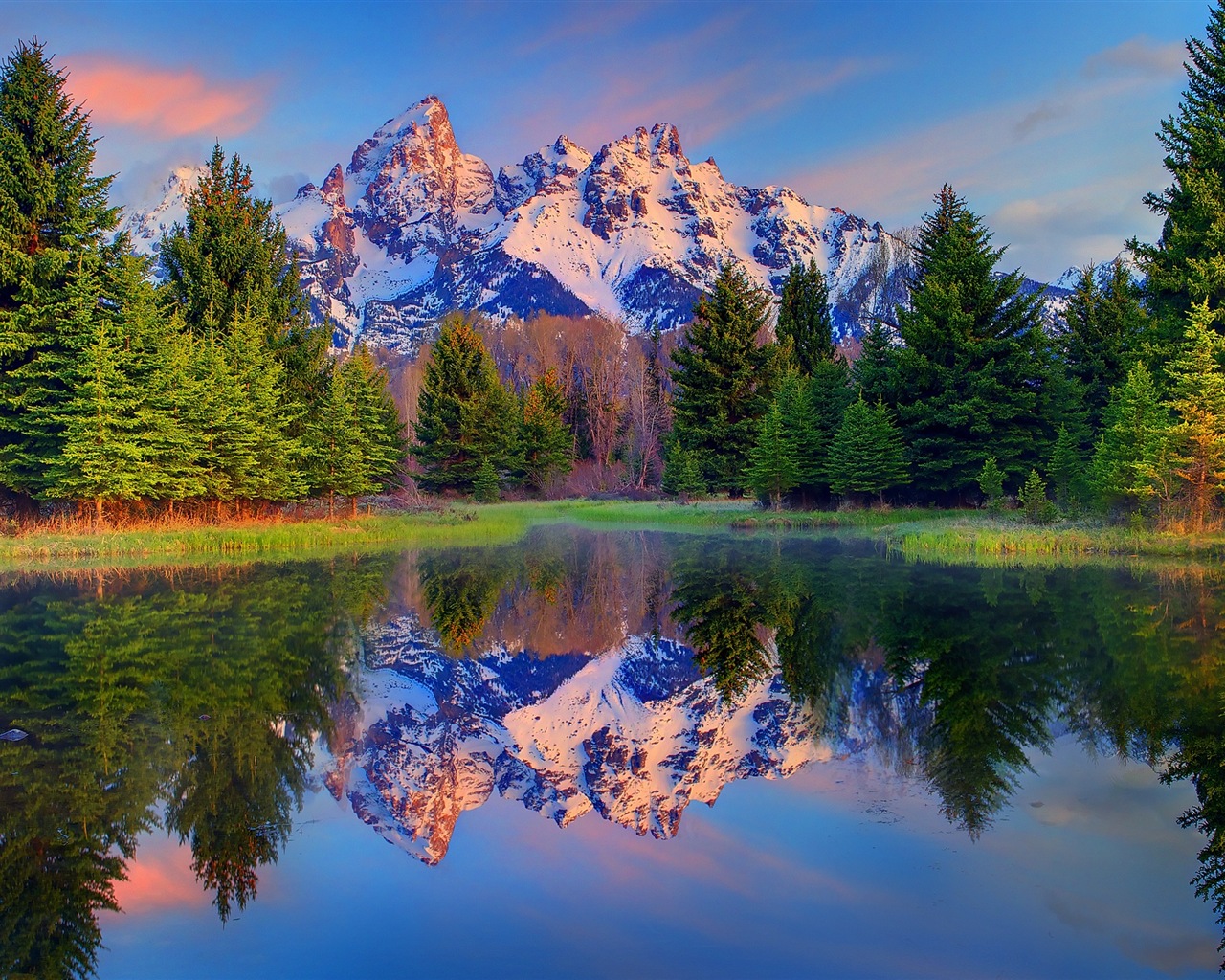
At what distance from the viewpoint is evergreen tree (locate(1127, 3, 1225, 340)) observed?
23656 millimetres

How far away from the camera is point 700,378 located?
155 feet

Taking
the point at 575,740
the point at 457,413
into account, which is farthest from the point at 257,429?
the point at 575,740

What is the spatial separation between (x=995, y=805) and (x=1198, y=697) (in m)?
3.65

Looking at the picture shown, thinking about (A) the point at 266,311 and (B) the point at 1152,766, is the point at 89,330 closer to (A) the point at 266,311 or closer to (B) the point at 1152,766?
(A) the point at 266,311

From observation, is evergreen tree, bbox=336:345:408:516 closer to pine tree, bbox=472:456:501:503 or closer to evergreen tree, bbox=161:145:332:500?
evergreen tree, bbox=161:145:332:500

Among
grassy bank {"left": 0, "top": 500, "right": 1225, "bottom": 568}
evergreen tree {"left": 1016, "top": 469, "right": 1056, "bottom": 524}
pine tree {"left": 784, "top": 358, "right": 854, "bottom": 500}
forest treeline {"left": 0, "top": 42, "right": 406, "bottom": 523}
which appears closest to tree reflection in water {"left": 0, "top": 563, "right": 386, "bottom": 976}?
grassy bank {"left": 0, "top": 500, "right": 1225, "bottom": 568}

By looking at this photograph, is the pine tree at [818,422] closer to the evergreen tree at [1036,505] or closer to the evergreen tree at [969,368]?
the evergreen tree at [969,368]

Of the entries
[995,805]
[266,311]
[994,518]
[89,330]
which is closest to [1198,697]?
[995,805]

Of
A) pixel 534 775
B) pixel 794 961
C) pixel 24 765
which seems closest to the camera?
pixel 794 961

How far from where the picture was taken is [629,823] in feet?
19.4

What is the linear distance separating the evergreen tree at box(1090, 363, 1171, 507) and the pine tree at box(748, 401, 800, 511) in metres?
13.9

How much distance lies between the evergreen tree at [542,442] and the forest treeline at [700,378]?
4.60m

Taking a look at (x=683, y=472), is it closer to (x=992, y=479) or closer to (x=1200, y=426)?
(x=992, y=479)

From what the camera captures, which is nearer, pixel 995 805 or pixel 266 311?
pixel 995 805
